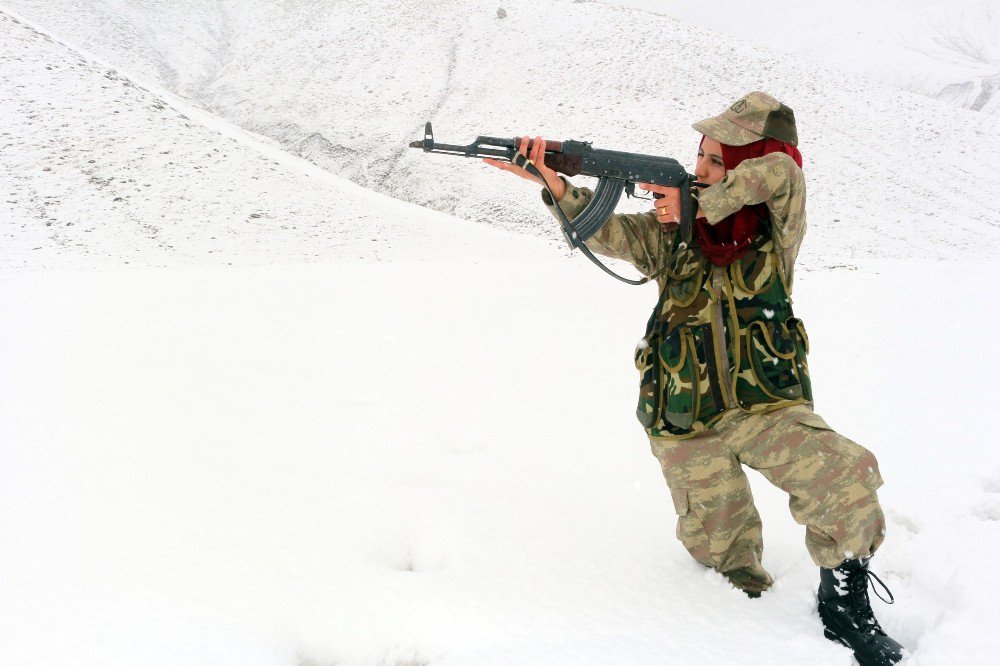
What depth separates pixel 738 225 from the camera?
251 centimetres

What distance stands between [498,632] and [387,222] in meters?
9.56

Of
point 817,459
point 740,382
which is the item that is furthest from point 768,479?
point 740,382

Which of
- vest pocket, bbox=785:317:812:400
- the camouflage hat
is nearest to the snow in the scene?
vest pocket, bbox=785:317:812:400

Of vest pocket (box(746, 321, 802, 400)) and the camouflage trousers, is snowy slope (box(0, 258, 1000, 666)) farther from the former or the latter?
vest pocket (box(746, 321, 802, 400))

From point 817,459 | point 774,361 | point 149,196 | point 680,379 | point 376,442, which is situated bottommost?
point 149,196

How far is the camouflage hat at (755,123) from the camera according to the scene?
8.07ft

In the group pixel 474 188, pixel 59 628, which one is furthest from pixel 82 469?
pixel 474 188

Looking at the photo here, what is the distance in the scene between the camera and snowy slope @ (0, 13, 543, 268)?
8984 millimetres

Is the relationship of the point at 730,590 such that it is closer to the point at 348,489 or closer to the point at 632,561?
the point at 632,561

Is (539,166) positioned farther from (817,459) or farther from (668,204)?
(817,459)

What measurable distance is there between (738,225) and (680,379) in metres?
0.63

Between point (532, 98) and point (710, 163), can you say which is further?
point (532, 98)

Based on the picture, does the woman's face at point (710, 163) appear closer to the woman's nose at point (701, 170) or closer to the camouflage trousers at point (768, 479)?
the woman's nose at point (701, 170)

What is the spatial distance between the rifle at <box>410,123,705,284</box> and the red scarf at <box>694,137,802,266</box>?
3.8 inches
